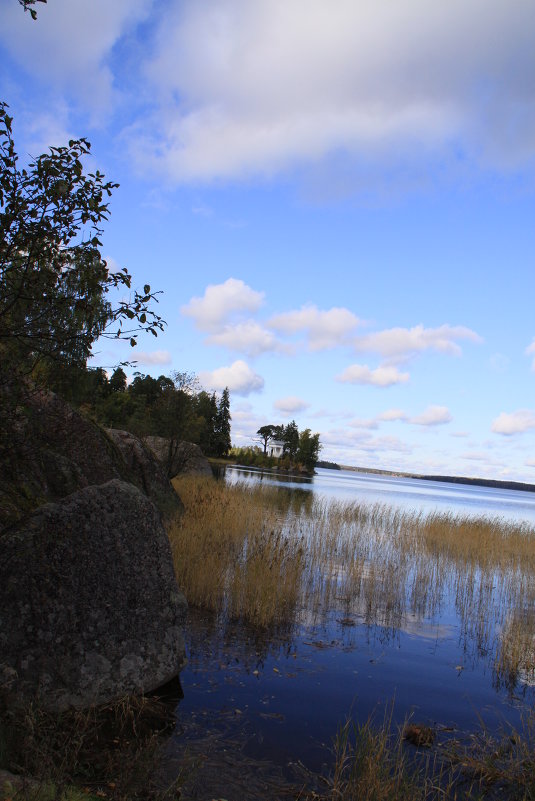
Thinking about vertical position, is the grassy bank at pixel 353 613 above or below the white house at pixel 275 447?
below

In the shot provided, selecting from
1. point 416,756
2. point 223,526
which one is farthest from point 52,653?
point 223,526

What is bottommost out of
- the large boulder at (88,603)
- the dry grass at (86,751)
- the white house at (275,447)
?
the dry grass at (86,751)

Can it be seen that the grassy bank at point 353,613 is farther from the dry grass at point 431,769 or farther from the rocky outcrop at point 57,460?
the rocky outcrop at point 57,460

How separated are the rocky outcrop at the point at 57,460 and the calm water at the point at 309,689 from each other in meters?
2.57

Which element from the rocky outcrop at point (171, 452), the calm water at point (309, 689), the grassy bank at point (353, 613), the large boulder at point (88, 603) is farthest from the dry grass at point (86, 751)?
the rocky outcrop at point (171, 452)

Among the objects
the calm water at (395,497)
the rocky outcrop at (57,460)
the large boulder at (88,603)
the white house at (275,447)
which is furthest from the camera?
the white house at (275,447)

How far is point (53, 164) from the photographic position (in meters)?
3.83

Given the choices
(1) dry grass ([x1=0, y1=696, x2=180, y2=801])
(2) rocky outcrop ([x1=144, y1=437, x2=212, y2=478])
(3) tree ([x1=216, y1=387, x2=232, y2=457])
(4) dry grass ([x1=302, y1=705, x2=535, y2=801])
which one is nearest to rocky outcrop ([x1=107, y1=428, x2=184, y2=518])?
(1) dry grass ([x1=0, y1=696, x2=180, y2=801])

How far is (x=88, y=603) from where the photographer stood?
534cm

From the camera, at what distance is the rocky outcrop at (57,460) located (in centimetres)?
466

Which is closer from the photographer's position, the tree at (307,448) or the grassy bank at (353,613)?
the grassy bank at (353,613)

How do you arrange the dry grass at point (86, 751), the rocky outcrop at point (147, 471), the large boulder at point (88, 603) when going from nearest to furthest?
the dry grass at point (86, 751) → the large boulder at point (88, 603) → the rocky outcrop at point (147, 471)

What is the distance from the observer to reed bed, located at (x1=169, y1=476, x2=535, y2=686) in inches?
366

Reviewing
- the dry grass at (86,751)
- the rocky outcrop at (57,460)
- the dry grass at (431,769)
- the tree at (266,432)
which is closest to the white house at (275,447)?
the tree at (266,432)
